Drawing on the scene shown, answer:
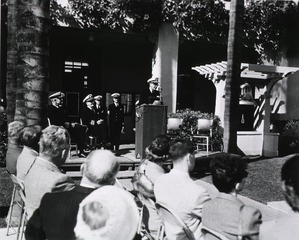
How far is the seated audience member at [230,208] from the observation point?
8.45 ft

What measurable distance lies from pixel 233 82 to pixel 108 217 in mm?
Result: 8366

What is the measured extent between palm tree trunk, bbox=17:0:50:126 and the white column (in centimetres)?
850

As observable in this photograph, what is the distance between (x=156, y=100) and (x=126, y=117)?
7137mm

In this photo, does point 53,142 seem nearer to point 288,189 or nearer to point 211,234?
point 211,234

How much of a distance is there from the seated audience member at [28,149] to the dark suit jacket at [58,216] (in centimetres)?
140

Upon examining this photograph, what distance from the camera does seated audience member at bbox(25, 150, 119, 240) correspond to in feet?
8.76

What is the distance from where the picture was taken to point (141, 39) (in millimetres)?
15000

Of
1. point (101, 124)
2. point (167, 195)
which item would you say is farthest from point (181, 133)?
point (167, 195)

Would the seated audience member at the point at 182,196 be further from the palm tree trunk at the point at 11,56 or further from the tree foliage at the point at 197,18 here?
the tree foliage at the point at 197,18

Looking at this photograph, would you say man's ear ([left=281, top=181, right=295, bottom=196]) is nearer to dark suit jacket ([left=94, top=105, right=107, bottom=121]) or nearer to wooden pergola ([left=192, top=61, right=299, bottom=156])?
dark suit jacket ([left=94, top=105, right=107, bottom=121])

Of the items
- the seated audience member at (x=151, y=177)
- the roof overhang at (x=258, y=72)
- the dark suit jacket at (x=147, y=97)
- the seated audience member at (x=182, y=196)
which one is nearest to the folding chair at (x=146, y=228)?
the seated audience member at (x=151, y=177)

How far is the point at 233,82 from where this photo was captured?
10047mm

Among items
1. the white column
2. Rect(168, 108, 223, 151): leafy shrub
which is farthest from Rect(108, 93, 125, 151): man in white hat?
the white column

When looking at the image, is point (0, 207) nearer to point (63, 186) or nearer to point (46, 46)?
point (46, 46)
